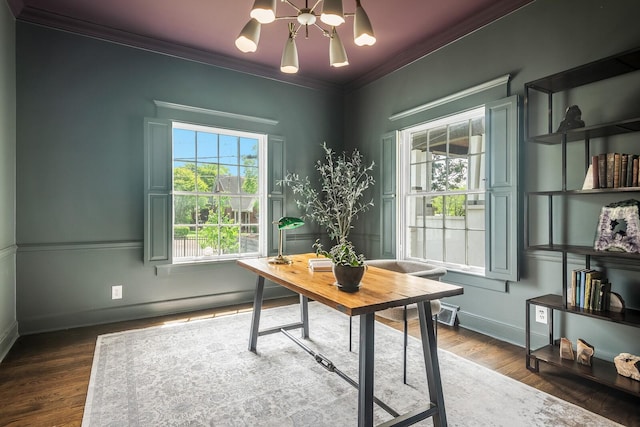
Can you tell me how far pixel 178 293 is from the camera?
3.77 metres

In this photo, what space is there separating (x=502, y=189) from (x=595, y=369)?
4.68ft

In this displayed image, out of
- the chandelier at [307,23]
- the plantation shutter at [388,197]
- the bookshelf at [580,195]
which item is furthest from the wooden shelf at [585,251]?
the chandelier at [307,23]

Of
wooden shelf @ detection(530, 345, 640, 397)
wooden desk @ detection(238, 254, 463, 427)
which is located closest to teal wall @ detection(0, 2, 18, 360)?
wooden desk @ detection(238, 254, 463, 427)

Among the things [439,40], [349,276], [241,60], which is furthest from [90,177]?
[439,40]

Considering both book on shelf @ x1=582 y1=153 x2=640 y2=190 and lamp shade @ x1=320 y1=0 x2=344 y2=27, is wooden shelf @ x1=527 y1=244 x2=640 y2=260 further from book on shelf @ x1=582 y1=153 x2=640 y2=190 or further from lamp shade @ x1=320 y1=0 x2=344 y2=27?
lamp shade @ x1=320 y1=0 x2=344 y2=27

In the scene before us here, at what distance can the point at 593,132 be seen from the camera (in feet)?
7.59

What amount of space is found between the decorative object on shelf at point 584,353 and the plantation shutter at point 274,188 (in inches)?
122

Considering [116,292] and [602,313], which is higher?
[602,313]

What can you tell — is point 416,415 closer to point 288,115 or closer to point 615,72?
point 615,72

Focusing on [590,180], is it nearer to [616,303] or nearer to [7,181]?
[616,303]

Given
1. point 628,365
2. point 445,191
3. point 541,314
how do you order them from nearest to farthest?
point 628,365 → point 541,314 → point 445,191

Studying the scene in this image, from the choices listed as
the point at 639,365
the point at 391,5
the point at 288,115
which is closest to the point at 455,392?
the point at 639,365

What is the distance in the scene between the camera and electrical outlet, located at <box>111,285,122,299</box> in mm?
3459

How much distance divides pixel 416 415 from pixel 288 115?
3.70 metres
